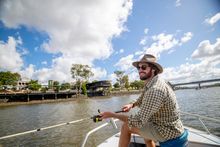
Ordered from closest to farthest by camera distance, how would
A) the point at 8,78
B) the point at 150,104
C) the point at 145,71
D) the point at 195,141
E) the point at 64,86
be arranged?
the point at 150,104
the point at 145,71
the point at 195,141
the point at 8,78
the point at 64,86

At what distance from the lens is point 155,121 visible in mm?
2572

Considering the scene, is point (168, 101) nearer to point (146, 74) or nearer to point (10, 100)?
point (146, 74)

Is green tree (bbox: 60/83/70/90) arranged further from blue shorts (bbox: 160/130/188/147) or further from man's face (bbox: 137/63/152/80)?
blue shorts (bbox: 160/130/188/147)

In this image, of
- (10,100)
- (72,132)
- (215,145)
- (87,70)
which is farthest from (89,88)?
(215,145)

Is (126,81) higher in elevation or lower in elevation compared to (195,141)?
higher

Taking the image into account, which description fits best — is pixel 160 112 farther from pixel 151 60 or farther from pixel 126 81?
pixel 126 81

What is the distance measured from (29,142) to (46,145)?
137 cm

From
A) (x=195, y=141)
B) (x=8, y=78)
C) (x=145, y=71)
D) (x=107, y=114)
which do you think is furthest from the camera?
(x=8, y=78)

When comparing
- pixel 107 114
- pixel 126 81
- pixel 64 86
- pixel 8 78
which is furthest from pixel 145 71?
pixel 126 81

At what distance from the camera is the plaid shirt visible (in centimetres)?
235

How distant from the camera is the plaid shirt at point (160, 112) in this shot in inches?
92.4

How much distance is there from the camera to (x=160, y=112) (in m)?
2.48

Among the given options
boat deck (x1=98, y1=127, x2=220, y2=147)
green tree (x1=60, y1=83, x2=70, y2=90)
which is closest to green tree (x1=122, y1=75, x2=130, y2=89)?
green tree (x1=60, y1=83, x2=70, y2=90)

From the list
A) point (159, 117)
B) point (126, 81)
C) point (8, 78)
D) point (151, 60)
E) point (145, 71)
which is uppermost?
point (8, 78)
